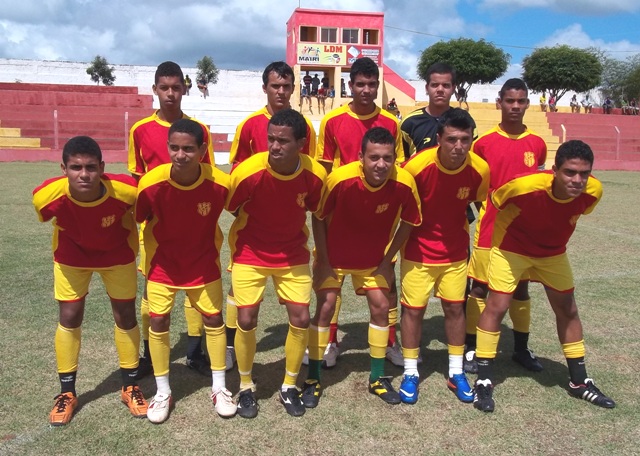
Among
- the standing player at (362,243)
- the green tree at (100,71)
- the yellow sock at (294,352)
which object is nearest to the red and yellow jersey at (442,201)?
the standing player at (362,243)

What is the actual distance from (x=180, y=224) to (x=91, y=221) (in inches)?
20.1

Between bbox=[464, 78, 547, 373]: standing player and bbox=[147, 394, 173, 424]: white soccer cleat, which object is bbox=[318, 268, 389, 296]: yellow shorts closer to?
bbox=[464, 78, 547, 373]: standing player

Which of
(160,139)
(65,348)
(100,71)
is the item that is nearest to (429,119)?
(160,139)

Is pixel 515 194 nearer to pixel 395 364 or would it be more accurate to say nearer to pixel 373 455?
pixel 395 364

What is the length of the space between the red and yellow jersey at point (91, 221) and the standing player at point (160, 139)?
45cm

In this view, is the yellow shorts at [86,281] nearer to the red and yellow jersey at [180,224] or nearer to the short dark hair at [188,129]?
the red and yellow jersey at [180,224]

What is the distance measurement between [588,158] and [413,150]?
1.38 m

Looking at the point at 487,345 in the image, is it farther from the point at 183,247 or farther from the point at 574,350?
the point at 183,247

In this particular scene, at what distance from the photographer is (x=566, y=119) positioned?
33656 mm

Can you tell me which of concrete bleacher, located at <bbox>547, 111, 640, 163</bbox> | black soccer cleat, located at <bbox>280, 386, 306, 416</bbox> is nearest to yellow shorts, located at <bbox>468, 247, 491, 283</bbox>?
black soccer cleat, located at <bbox>280, 386, 306, 416</bbox>

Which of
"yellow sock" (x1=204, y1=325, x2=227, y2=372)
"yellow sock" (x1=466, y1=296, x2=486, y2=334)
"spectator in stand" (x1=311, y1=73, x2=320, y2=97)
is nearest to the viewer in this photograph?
"yellow sock" (x1=204, y1=325, x2=227, y2=372)

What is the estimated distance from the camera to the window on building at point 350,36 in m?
39.0

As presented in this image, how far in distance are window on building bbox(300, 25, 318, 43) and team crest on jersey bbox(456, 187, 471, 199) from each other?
37648 mm

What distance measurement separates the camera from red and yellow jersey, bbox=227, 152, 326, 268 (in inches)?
137
